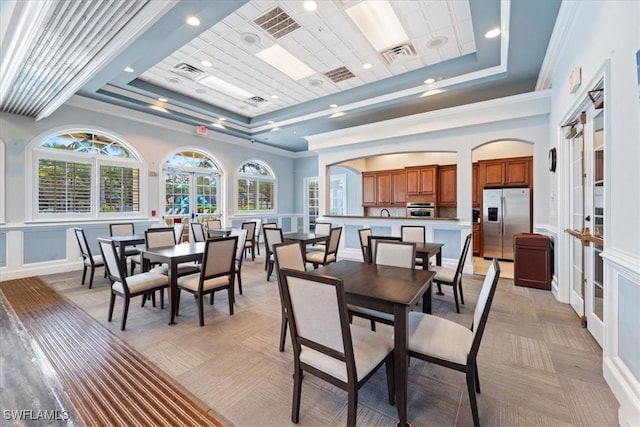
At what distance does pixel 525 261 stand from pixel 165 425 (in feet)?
15.7

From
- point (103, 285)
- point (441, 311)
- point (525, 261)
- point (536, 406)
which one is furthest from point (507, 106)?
point (103, 285)

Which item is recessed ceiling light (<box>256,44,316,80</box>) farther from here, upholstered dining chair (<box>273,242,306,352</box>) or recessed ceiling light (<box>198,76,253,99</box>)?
upholstered dining chair (<box>273,242,306,352</box>)

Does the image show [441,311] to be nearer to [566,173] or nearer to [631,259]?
[631,259]

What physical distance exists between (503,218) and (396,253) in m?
4.81

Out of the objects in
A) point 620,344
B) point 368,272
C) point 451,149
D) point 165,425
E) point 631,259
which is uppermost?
point 451,149

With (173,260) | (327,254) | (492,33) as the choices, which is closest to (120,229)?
(173,260)

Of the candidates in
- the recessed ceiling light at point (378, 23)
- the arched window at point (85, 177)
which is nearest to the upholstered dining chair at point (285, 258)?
the recessed ceiling light at point (378, 23)

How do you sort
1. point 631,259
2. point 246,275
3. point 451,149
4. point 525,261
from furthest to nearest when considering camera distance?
point 451,149 → point 246,275 → point 525,261 → point 631,259

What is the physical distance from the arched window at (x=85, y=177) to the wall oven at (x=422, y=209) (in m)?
6.65

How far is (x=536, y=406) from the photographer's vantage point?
5.69 ft

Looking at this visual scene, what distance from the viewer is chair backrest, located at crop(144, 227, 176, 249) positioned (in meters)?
3.96

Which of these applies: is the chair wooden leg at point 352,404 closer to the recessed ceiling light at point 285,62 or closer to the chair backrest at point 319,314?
the chair backrest at point 319,314

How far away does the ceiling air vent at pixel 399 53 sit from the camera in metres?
3.92

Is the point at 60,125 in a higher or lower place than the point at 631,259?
higher
